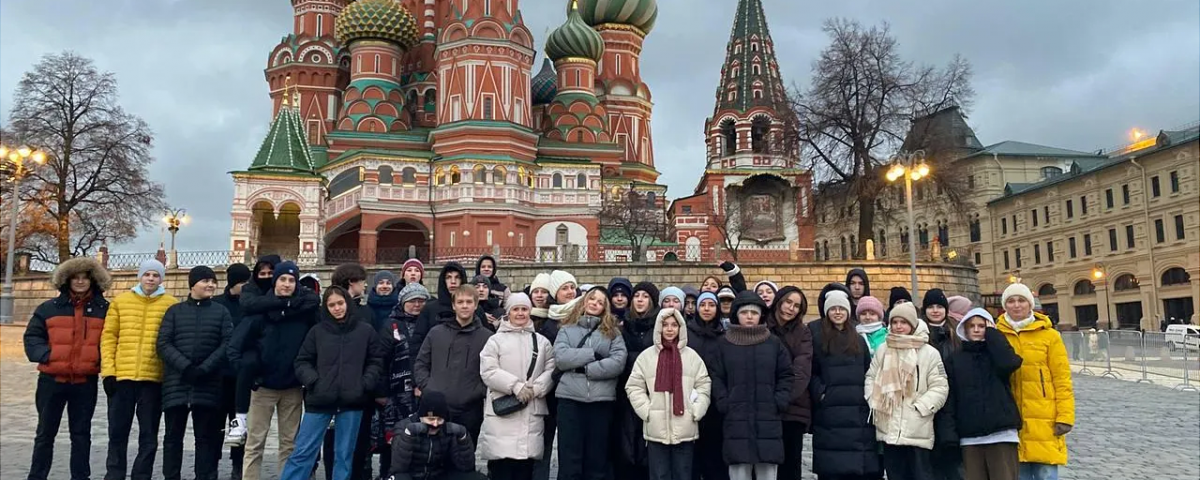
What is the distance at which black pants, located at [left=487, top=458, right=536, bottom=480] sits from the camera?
5.92 m

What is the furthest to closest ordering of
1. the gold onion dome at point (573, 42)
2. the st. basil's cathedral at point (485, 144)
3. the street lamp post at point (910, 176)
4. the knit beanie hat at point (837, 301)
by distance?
the gold onion dome at point (573, 42)
the st. basil's cathedral at point (485, 144)
the street lamp post at point (910, 176)
the knit beanie hat at point (837, 301)

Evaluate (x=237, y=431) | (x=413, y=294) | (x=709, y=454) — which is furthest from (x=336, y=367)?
(x=709, y=454)

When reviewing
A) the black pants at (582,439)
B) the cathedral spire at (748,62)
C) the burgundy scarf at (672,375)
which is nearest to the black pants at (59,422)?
the black pants at (582,439)

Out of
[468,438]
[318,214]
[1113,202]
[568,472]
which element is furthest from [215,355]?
[1113,202]

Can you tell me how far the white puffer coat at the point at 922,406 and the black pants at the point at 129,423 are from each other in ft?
18.7

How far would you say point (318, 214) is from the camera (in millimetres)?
32219

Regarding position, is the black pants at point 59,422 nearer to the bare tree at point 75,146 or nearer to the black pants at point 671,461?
the black pants at point 671,461

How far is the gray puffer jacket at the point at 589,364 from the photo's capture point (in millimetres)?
5840

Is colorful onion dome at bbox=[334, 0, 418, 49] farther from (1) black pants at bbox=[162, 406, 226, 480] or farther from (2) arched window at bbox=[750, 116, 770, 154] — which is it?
(1) black pants at bbox=[162, 406, 226, 480]

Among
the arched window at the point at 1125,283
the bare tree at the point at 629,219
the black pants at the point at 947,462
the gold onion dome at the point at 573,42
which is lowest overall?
the black pants at the point at 947,462

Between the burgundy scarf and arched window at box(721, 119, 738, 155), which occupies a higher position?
arched window at box(721, 119, 738, 155)

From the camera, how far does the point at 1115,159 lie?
137ft

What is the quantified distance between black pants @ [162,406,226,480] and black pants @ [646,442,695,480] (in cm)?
364

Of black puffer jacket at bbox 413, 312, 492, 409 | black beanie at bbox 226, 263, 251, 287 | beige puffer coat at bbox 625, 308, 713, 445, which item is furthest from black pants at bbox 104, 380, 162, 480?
beige puffer coat at bbox 625, 308, 713, 445
